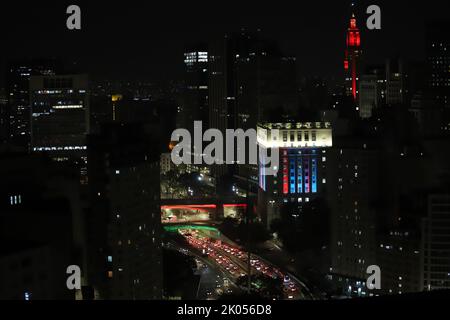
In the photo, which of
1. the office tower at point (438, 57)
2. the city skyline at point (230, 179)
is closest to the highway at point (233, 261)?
the city skyline at point (230, 179)

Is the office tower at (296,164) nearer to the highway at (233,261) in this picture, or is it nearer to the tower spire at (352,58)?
the highway at (233,261)

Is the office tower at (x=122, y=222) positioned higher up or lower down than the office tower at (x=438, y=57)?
lower down

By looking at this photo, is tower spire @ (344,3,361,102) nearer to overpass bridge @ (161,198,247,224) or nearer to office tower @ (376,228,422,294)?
overpass bridge @ (161,198,247,224)

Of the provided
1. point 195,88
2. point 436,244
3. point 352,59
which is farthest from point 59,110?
point 436,244

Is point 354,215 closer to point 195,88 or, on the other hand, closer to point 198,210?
point 198,210
